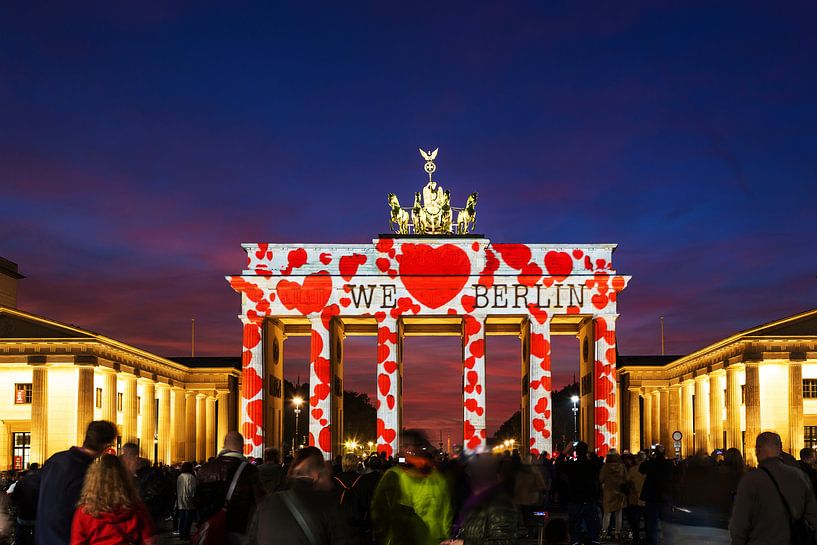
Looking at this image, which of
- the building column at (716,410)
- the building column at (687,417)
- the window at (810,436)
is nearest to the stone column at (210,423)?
the building column at (687,417)

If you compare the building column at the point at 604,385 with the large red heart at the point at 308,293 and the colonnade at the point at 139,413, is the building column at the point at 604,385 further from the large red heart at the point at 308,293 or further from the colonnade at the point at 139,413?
the colonnade at the point at 139,413

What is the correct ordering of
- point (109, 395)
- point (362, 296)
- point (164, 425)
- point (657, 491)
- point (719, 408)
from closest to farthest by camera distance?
point (657, 491) < point (362, 296) < point (109, 395) < point (719, 408) < point (164, 425)

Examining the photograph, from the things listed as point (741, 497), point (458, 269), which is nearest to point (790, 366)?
point (458, 269)

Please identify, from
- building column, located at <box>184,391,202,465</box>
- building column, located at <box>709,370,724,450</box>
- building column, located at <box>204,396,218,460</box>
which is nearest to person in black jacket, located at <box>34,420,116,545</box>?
building column, located at <box>709,370,724,450</box>

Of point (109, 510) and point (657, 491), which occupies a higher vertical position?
point (109, 510)

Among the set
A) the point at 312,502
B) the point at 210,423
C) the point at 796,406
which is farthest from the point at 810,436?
the point at 312,502

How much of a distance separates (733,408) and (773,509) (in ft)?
179

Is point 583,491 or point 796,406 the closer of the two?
point 583,491

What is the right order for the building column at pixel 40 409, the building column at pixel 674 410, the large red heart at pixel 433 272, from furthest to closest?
1. the building column at pixel 674 410
2. the large red heart at pixel 433 272
3. the building column at pixel 40 409

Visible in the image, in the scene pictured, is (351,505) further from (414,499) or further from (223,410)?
(223,410)

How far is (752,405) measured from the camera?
5781 cm

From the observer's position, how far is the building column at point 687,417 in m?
77.9

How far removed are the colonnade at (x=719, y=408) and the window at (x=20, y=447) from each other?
3829 cm

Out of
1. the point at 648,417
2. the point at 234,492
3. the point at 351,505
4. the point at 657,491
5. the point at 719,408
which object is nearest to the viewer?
the point at 234,492
